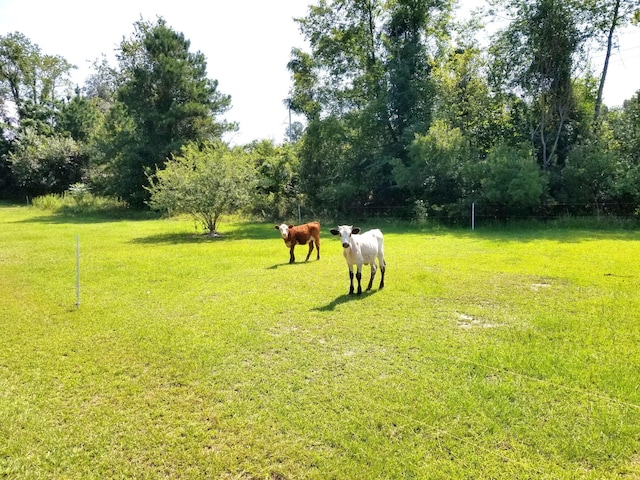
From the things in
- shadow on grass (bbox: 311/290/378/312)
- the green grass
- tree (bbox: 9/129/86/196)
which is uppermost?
tree (bbox: 9/129/86/196)

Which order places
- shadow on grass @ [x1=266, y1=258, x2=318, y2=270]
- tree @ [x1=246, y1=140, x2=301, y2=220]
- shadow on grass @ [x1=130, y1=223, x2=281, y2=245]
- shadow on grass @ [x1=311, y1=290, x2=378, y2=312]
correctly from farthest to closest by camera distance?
tree @ [x1=246, y1=140, x2=301, y2=220] < shadow on grass @ [x1=130, y1=223, x2=281, y2=245] < shadow on grass @ [x1=266, y1=258, x2=318, y2=270] < shadow on grass @ [x1=311, y1=290, x2=378, y2=312]

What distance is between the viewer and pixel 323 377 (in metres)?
4.00

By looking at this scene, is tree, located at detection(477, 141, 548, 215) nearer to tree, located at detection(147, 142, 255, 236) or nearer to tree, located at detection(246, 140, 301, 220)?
tree, located at detection(147, 142, 255, 236)

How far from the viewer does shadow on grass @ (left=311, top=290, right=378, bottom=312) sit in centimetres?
615

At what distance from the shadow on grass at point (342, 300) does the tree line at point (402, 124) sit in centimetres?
993

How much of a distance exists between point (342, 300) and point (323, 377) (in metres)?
2.63

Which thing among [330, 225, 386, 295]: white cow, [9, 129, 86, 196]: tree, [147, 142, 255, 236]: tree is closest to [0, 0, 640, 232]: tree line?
[147, 142, 255, 236]: tree

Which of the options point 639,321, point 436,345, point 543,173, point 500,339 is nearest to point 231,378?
point 436,345

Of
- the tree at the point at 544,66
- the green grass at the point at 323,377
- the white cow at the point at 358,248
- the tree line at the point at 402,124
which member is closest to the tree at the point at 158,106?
the tree line at the point at 402,124

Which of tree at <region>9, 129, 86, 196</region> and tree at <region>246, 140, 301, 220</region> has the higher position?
tree at <region>9, 129, 86, 196</region>

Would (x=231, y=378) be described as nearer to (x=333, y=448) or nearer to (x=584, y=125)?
(x=333, y=448)

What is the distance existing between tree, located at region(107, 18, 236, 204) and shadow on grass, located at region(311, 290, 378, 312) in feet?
75.3

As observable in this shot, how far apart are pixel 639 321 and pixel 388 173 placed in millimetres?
17094

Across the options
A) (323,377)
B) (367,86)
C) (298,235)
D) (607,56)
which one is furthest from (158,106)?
(323,377)
